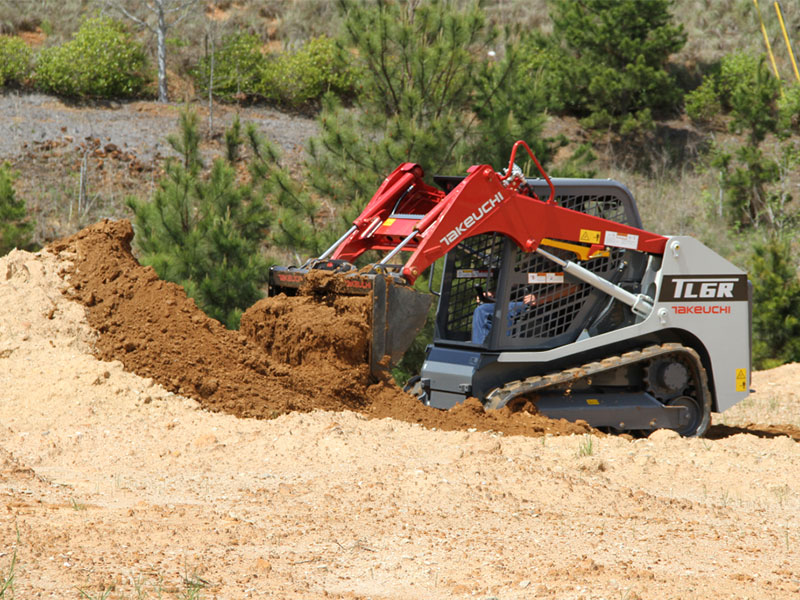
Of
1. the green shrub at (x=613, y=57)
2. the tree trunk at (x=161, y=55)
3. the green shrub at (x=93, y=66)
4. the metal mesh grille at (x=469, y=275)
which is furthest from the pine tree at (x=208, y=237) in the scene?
the green shrub at (x=613, y=57)

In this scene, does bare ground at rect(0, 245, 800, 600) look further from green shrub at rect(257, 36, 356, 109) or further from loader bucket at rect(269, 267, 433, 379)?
green shrub at rect(257, 36, 356, 109)

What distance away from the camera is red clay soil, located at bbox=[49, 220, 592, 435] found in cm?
625

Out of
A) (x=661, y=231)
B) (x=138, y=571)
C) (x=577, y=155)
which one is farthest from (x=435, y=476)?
(x=661, y=231)

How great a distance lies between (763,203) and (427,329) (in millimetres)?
13726

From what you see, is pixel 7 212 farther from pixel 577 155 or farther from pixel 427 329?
pixel 577 155

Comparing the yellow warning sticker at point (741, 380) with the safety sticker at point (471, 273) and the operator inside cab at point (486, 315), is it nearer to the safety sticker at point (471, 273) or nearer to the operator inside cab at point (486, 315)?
the operator inside cab at point (486, 315)

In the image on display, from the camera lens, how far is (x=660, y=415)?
7219mm

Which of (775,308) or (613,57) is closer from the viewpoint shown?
(775,308)

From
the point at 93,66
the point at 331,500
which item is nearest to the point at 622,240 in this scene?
the point at 331,500

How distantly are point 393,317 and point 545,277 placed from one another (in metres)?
1.40

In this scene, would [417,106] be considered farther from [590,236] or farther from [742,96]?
[742,96]

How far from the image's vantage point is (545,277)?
278 inches

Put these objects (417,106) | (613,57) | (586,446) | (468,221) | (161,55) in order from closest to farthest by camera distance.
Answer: (586,446) < (468,221) < (417,106) < (161,55) < (613,57)

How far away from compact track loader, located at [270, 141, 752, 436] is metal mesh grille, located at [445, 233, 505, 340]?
0.03ft
